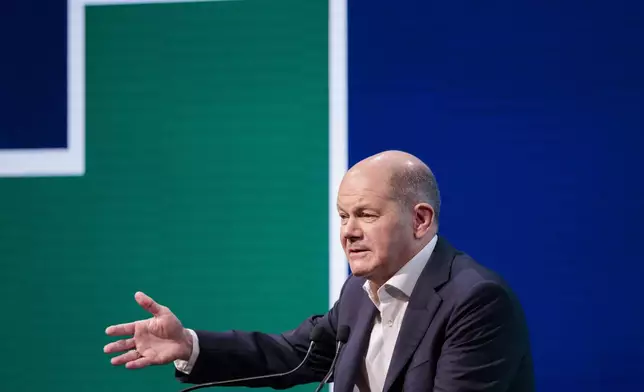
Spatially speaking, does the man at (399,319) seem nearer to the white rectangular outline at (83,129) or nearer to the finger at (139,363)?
the finger at (139,363)

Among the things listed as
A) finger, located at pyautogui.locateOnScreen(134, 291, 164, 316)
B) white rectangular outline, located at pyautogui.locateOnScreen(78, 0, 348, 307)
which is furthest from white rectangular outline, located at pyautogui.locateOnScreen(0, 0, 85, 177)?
finger, located at pyautogui.locateOnScreen(134, 291, 164, 316)

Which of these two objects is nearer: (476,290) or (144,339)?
(476,290)

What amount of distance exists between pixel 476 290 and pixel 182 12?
1526 millimetres

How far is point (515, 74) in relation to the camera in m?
2.77

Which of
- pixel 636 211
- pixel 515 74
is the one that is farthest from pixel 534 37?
pixel 636 211

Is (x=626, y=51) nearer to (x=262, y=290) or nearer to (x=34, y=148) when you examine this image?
(x=262, y=290)

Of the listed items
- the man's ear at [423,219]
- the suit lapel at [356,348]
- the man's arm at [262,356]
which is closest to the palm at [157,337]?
the man's arm at [262,356]

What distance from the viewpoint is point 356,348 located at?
2213mm

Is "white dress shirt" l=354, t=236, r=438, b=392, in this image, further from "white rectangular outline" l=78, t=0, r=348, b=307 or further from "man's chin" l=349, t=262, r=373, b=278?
"white rectangular outline" l=78, t=0, r=348, b=307

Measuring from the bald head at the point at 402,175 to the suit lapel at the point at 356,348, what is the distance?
1.04 ft

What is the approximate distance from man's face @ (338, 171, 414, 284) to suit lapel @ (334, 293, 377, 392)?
0.14 m

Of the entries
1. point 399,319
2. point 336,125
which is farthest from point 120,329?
point 336,125

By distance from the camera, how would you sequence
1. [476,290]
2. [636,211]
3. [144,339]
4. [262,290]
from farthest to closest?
[262,290], [636,211], [144,339], [476,290]

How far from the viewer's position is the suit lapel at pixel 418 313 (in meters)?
2.06
